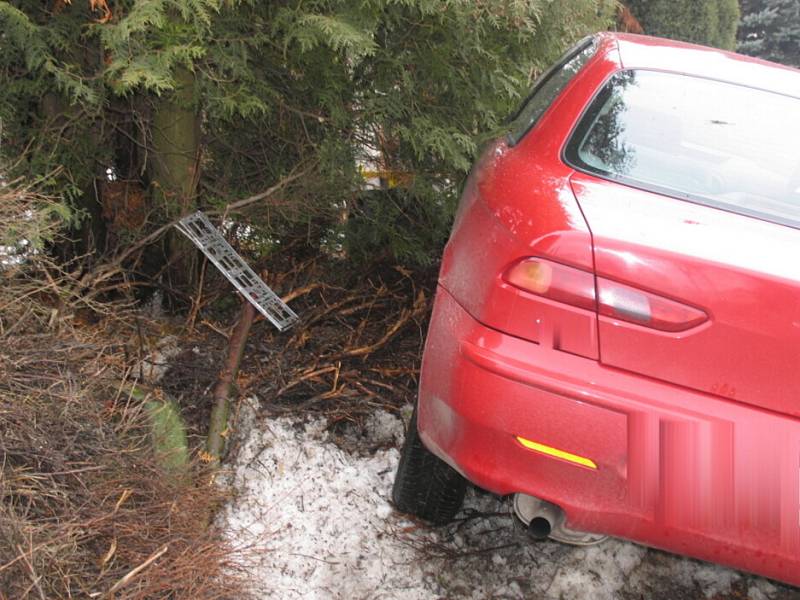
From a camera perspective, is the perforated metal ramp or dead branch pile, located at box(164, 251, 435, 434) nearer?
dead branch pile, located at box(164, 251, 435, 434)

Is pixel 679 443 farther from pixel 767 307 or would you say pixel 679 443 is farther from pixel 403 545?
pixel 403 545

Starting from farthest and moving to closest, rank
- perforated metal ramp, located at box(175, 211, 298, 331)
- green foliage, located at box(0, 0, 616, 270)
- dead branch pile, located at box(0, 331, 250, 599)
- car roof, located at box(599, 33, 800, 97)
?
perforated metal ramp, located at box(175, 211, 298, 331)
green foliage, located at box(0, 0, 616, 270)
car roof, located at box(599, 33, 800, 97)
dead branch pile, located at box(0, 331, 250, 599)

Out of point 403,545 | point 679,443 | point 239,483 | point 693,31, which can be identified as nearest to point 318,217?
point 239,483

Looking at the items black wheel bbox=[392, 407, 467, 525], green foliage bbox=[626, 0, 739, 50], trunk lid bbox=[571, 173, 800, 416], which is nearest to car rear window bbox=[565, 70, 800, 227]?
trunk lid bbox=[571, 173, 800, 416]

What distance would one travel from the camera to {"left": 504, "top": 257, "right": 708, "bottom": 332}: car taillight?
1898 mm

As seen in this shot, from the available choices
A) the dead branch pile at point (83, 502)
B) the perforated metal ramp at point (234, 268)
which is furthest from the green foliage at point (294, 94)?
the dead branch pile at point (83, 502)

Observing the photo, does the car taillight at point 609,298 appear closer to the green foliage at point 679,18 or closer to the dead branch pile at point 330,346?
the dead branch pile at point 330,346

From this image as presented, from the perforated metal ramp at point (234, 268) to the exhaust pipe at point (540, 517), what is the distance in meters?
1.50

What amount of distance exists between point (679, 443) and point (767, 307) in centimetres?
39

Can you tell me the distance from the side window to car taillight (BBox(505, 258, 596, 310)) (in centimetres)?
88

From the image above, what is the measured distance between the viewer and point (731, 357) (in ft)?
6.19

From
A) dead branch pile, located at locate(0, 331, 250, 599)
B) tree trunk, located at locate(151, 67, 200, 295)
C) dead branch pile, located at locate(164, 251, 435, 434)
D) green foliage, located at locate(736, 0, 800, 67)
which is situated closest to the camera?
dead branch pile, located at locate(0, 331, 250, 599)

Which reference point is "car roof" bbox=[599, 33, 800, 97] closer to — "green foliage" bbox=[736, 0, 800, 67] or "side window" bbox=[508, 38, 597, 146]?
"side window" bbox=[508, 38, 597, 146]

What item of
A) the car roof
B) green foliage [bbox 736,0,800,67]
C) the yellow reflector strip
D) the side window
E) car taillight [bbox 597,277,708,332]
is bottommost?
green foliage [bbox 736,0,800,67]
